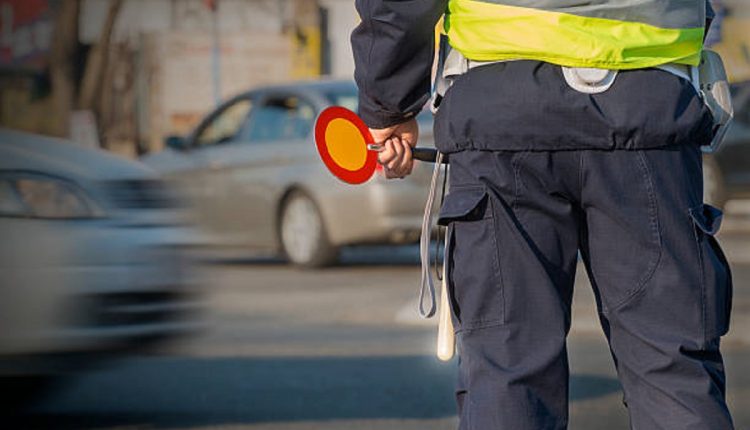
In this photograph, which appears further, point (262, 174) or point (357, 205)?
point (262, 174)

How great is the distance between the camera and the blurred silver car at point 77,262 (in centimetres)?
518

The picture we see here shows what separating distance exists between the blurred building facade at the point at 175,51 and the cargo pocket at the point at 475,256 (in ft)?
85.9

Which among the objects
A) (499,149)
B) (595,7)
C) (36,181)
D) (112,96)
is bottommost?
(112,96)

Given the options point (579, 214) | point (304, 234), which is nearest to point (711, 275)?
point (579, 214)

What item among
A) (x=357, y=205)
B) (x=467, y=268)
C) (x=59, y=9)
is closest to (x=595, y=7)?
(x=467, y=268)

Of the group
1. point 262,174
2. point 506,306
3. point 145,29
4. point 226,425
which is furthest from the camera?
point 145,29

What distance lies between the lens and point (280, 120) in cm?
1188

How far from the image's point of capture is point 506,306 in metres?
2.58

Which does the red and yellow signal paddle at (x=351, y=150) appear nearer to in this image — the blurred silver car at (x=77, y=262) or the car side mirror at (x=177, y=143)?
the blurred silver car at (x=77, y=262)

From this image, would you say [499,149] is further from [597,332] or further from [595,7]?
[597,332]

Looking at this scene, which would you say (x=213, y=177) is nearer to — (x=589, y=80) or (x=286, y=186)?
(x=286, y=186)

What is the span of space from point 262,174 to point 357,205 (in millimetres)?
1057

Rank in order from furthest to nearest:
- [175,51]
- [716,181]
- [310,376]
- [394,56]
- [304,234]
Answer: [175,51], [716,181], [304,234], [310,376], [394,56]

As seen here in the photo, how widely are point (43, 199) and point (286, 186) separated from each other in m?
6.25
